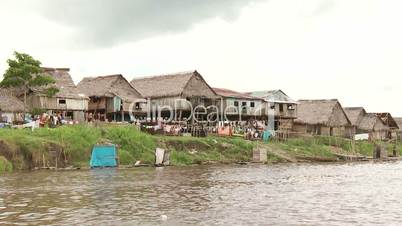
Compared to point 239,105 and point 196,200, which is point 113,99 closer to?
point 239,105

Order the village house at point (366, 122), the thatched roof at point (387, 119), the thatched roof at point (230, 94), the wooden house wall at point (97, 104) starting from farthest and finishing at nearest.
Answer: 1. the thatched roof at point (387, 119)
2. the village house at point (366, 122)
3. the thatched roof at point (230, 94)
4. the wooden house wall at point (97, 104)

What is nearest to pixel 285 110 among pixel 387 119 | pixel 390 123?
pixel 387 119

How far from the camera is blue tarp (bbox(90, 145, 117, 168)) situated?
37.4m

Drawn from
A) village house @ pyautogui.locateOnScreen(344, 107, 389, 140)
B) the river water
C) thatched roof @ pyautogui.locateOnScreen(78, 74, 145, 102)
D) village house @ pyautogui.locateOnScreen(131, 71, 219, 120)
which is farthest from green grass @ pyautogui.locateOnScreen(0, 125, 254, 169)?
village house @ pyautogui.locateOnScreen(344, 107, 389, 140)

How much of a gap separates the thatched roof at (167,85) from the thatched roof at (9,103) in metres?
15.3

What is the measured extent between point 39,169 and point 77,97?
1753 centimetres

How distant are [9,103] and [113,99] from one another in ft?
37.7

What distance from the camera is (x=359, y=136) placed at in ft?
250

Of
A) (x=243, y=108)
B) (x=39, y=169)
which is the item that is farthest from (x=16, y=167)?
(x=243, y=108)

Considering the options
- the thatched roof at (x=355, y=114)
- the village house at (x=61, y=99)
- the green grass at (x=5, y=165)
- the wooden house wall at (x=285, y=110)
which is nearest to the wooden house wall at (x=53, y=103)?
the village house at (x=61, y=99)

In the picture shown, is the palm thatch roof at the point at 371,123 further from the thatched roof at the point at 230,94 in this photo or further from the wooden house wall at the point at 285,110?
the thatched roof at the point at 230,94

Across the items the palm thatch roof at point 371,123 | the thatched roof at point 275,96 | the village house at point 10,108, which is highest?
the thatched roof at point 275,96

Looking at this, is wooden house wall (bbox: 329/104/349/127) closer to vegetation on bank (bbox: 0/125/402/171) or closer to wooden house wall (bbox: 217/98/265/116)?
wooden house wall (bbox: 217/98/265/116)

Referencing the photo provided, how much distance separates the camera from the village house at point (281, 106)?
6681 cm
